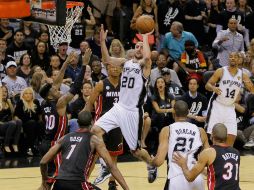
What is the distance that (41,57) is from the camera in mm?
19234

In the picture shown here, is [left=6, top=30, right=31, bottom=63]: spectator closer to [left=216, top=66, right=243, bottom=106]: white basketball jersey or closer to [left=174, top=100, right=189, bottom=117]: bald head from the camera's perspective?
[left=216, top=66, right=243, bottom=106]: white basketball jersey

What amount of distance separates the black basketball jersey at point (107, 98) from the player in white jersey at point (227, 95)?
248 cm

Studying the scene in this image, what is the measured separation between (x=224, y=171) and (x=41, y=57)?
9.50m

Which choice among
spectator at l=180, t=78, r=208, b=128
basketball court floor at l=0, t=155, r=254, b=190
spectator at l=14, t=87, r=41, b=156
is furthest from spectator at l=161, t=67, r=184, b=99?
spectator at l=14, t=87, r=41, b=156

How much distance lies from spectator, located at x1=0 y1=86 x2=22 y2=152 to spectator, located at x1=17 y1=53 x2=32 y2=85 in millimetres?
1240

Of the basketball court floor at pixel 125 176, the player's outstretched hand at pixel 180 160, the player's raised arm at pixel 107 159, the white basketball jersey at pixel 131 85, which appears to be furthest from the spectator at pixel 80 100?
the player's outstretched hand at pixel 180 160

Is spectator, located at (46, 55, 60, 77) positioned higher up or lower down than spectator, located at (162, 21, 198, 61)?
lower down

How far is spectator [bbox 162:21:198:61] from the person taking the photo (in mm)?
20203

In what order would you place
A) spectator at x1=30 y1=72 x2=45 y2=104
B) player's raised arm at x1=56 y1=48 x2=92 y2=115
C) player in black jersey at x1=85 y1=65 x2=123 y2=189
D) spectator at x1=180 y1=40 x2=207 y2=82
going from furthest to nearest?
spectator at x1=180 y1=40 x2=207 y2=82
spectator at x1=30 y1=72 x2=45 y2=104
player in black jersey at x1=85 y1=65 x2=123 y2=189
player's raised arm at x1=56 y1=48 x2=92 y2=115

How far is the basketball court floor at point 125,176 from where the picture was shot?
46.6 feet

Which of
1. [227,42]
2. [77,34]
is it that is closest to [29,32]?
[77,34]

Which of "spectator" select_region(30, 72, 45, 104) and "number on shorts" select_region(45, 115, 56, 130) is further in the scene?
"spectator" select_region(30, 72, 45, 104)

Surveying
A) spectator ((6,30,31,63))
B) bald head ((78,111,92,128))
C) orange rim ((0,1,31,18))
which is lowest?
spectator ((6,30,31,63))

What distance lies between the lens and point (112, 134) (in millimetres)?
13547
